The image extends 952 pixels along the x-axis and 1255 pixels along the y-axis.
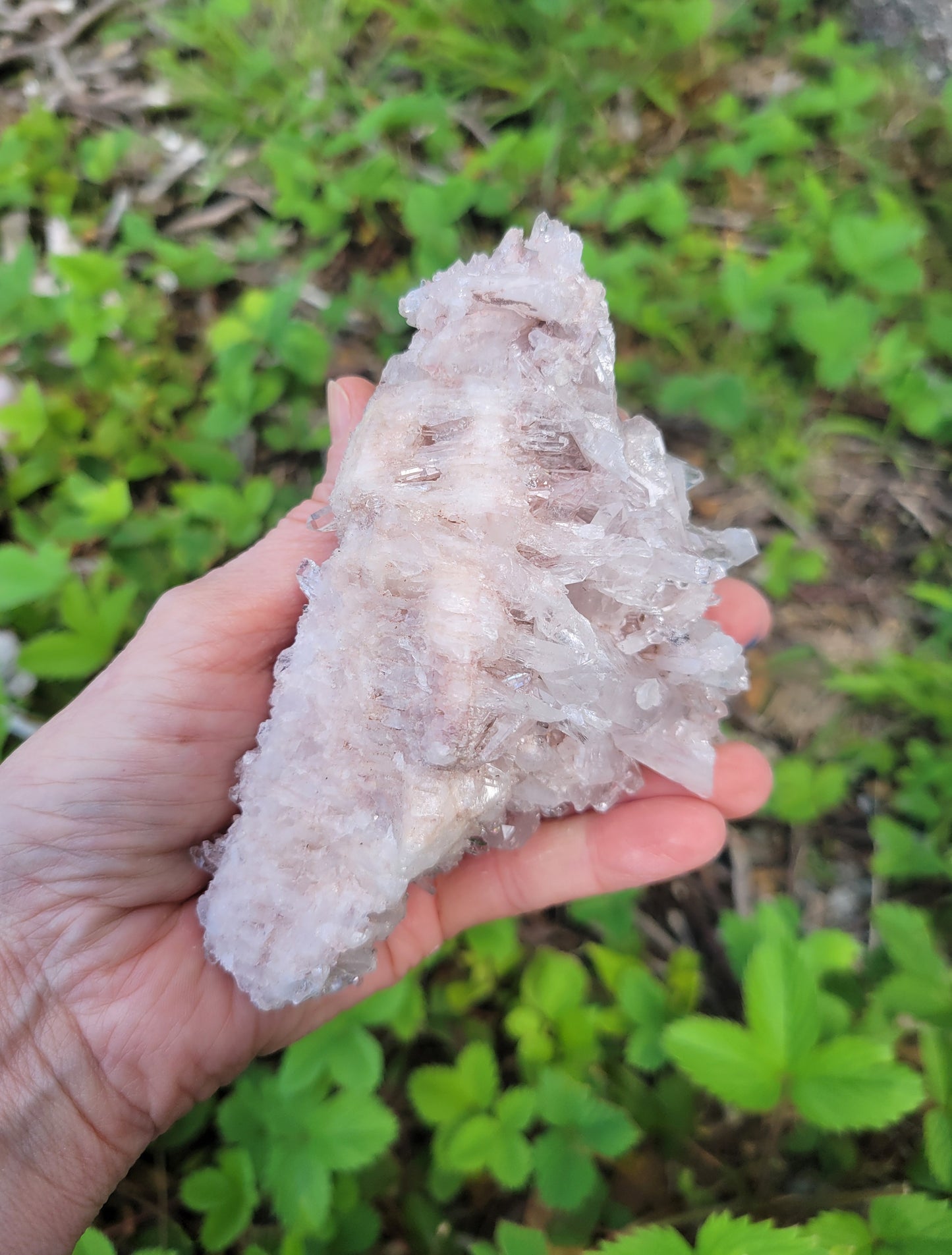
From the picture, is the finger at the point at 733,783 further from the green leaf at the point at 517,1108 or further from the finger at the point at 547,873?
the green leaf at the point at 517,1108

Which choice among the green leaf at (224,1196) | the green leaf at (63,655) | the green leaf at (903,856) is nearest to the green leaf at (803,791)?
the green leaf at (903,856)

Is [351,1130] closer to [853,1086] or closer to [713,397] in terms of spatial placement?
[853,1086]

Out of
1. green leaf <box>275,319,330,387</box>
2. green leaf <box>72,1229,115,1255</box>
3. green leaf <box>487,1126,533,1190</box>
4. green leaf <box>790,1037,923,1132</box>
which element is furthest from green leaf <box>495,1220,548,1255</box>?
green leaf <box>275,319,330,387</box>

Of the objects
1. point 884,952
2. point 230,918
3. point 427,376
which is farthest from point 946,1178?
point 427,376

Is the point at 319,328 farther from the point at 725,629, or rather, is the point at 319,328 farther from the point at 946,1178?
the point at 946,1178

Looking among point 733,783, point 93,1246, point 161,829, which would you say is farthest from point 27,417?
point 733,783
